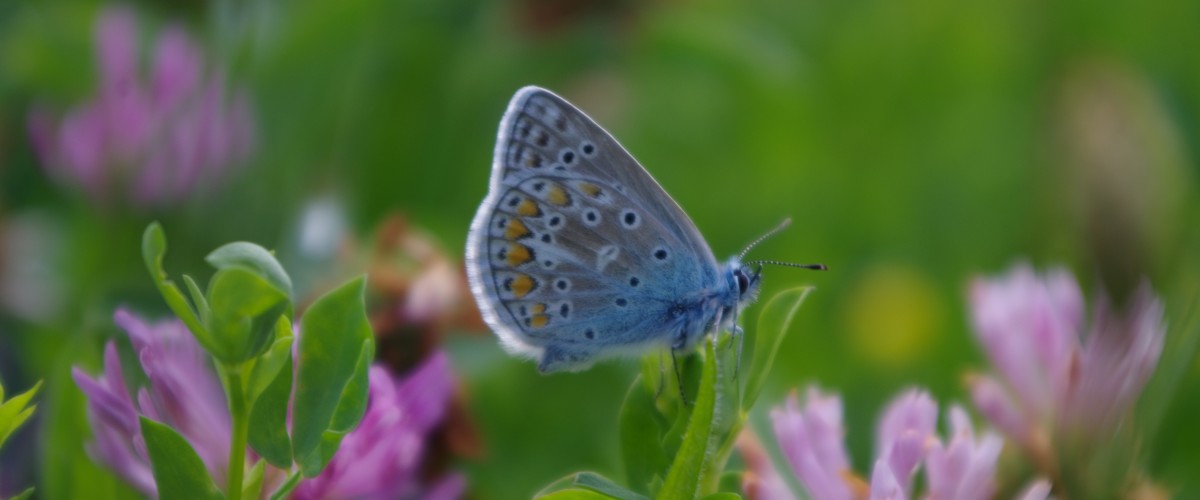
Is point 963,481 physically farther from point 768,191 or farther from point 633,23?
point 633,23

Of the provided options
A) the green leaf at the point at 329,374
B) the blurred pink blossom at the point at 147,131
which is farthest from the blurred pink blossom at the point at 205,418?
the blurred pink blossom at the point at 147,131

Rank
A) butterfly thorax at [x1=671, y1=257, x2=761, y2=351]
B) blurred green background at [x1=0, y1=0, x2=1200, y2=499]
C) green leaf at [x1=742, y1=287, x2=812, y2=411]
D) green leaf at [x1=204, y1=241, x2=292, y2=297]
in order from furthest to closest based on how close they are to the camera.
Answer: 1. blurred green background at [x1=0, y1=0, x2=1200, y2=499]
2. butterfly thorax at [x1=671, y1=257, x2=761, y2=351]
3. green leaf at [x1=742, y1=287, x2=812, y2=411]
4. green leaf at [x1=204, y1=241, x2=292, y2=297]

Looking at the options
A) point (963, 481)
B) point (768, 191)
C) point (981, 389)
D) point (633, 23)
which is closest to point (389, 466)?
point (963, 481)

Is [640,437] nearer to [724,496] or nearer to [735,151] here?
[724,496]

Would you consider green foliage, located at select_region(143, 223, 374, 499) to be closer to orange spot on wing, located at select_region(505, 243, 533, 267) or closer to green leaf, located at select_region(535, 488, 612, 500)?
green leaf, located at select_region(535, 488, 612, 500)

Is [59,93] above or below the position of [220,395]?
below

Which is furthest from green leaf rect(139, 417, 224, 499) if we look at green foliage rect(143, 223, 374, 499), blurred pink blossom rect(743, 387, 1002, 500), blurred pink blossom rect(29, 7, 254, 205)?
blurred pink blossom rect(29, 7, 254, 205)

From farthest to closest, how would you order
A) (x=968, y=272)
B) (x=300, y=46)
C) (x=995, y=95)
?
(x=995, y=95)
(x=968, y=272)
(x=300, y=46)

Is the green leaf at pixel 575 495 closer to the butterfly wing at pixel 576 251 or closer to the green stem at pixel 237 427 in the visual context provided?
the green stem at pixel 237 427

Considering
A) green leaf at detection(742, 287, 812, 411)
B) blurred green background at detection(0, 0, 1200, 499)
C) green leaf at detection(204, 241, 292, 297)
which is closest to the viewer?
green leaf at detection(204, 241, 292, 297)
